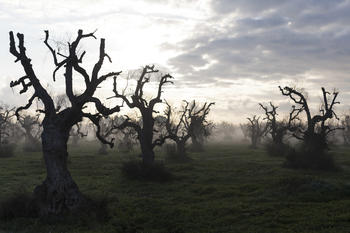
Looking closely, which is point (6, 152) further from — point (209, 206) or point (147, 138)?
point (209, 206)

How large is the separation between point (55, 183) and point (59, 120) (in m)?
2.83

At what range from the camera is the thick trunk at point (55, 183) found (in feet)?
47.8

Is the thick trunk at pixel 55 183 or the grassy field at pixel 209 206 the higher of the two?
the thick trunk at pixel 55 183

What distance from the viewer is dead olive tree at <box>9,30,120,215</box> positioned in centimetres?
1472

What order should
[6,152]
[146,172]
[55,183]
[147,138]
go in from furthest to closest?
[6,152]
[147,138]
[146,172]
[55,183]

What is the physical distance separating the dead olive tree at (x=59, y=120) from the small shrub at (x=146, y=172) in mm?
10687

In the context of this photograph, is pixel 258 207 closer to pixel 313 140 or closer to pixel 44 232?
pixel 44 232

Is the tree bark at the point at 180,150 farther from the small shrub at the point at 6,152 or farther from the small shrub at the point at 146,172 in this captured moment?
the small shrub at the point at 6,152

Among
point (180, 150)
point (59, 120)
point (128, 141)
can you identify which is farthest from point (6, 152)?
point (59, 120)

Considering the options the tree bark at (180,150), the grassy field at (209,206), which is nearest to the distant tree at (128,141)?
the tree bark at (180,150)

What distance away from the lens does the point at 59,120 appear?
1545 cm

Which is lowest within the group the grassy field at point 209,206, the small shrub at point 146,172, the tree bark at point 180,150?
the grassy field at point 209,206

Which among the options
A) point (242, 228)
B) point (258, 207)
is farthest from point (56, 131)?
point (258, 207)

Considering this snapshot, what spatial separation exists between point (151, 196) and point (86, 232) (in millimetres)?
7769
